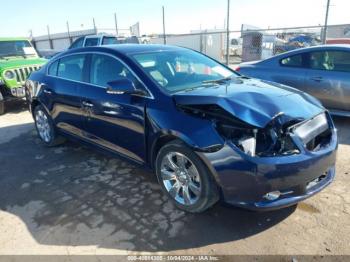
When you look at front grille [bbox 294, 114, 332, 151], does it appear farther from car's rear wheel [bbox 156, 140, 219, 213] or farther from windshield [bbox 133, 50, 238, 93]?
windshield [bbox 133, 50, 238, 93]

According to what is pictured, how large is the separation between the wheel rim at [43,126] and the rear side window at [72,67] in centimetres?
101

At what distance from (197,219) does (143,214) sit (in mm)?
577

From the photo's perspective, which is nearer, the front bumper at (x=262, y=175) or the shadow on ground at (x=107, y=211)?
the front bumper at (x=262, y=175)

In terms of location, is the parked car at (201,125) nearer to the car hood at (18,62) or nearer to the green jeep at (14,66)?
the green jeep at (14,66)

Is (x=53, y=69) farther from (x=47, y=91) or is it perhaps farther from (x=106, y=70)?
(x=106, y=70)

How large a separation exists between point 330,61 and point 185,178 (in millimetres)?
4392

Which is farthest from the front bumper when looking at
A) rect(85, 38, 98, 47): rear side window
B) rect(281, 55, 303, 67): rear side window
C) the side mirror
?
rect(85, 38, 98, 47): rear side window

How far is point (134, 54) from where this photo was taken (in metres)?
4.04

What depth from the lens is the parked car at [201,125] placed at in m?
2.88

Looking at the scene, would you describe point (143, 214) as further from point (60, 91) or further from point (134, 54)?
point (60, 91)

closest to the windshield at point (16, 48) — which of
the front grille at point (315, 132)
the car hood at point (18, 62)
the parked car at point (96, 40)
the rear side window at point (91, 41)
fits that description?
the car hood at point (18, 62)

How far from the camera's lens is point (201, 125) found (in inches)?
120

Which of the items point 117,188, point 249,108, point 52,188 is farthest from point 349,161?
point 52,188

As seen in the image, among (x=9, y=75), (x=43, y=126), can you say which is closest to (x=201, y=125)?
(x=43, y=126)
